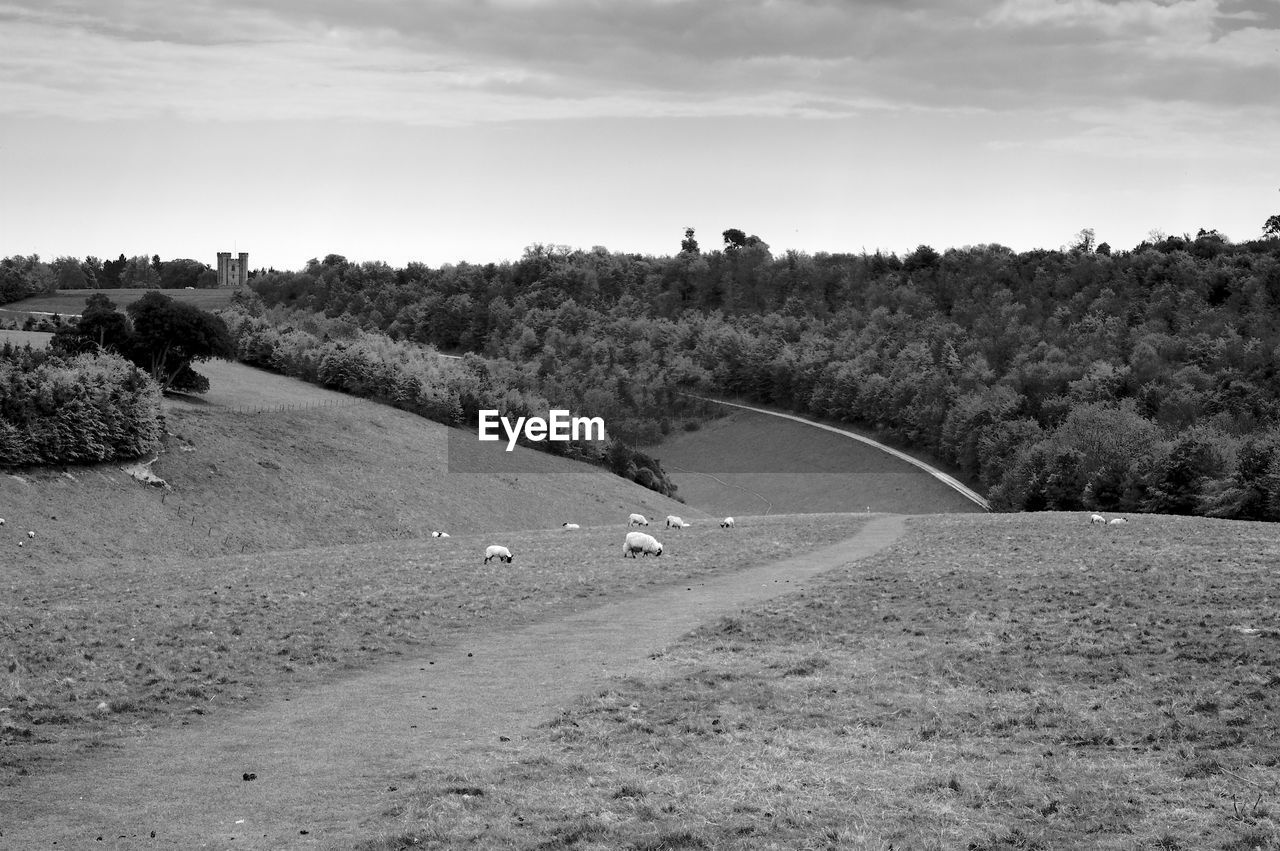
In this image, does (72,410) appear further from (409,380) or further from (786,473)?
(786,473)

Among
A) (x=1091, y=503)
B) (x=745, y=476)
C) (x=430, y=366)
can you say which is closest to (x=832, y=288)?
(x=745, y=476)

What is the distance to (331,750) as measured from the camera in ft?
49.1

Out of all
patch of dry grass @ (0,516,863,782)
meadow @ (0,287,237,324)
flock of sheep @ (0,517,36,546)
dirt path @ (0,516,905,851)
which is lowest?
flock of sheep @ (0,517,36,546)

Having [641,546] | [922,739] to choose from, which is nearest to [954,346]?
[641,546]

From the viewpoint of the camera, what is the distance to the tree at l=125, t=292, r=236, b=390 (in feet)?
254

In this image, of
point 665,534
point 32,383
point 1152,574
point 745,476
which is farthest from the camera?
point 745,476

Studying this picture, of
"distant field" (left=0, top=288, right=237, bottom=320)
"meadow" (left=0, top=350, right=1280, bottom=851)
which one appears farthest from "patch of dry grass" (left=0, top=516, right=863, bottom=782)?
"distant field" (left=0, top=288, right=237, bottom=320)

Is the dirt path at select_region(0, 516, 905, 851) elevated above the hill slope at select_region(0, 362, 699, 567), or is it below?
above

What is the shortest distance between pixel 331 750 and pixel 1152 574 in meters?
21.0

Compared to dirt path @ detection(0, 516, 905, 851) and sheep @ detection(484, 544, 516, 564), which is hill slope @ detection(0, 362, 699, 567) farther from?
dirt path @ detection(0, 516, 905, 851)

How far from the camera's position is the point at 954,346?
138750 mm

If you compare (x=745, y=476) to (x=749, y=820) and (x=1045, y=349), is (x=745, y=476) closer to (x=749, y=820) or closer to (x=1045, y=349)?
(x=1045, y=349)

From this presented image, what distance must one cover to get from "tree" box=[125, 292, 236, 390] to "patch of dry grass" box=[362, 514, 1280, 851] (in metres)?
60.4

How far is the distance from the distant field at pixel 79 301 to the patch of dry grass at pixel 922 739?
11081 centimetres
